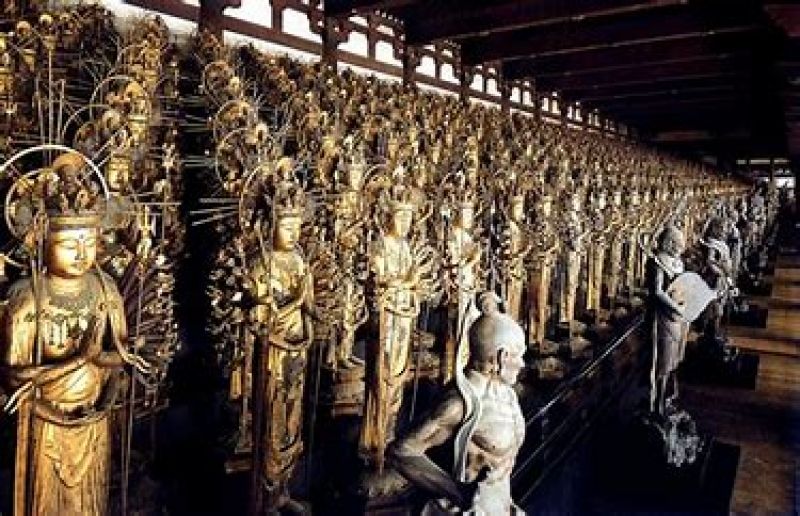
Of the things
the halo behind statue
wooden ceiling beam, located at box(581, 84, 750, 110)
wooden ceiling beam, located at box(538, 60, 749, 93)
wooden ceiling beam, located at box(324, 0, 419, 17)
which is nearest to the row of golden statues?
the halo behind statue

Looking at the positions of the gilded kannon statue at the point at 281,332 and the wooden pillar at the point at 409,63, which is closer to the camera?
the gilded kannon statue at the point at 281,332

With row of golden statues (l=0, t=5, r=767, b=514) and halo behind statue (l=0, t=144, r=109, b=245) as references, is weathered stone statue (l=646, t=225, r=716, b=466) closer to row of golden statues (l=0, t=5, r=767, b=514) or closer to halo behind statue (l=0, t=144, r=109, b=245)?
row of golden statues (l=0, t=5, r=767, b=514)

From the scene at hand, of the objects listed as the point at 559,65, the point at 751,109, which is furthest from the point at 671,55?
the point at 751,109

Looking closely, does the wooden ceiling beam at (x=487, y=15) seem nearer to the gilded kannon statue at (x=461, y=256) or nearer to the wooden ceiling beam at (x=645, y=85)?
the wooden ceiling beam at (x=645, y=85)

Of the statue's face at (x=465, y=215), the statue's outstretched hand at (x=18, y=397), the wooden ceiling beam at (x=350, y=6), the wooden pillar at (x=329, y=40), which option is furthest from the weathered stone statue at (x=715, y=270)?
the statue's outstretched hand at (x=18, y=397)

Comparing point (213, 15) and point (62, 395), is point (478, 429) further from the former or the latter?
point (213, 15)

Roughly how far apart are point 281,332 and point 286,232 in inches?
16.4

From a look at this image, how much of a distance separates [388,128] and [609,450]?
2.81 meters

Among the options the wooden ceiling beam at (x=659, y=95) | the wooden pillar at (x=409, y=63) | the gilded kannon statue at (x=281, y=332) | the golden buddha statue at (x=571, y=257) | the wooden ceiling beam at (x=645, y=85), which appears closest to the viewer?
the gilded kannon statue at (x=281, y=332)

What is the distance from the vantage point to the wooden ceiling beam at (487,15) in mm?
7359

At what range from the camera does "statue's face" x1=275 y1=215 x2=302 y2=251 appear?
288cm

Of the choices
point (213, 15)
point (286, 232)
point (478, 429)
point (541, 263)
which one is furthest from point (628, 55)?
point (478, 429)

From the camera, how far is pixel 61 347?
6.89ft

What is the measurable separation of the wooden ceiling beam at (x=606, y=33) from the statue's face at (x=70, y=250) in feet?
24.5
